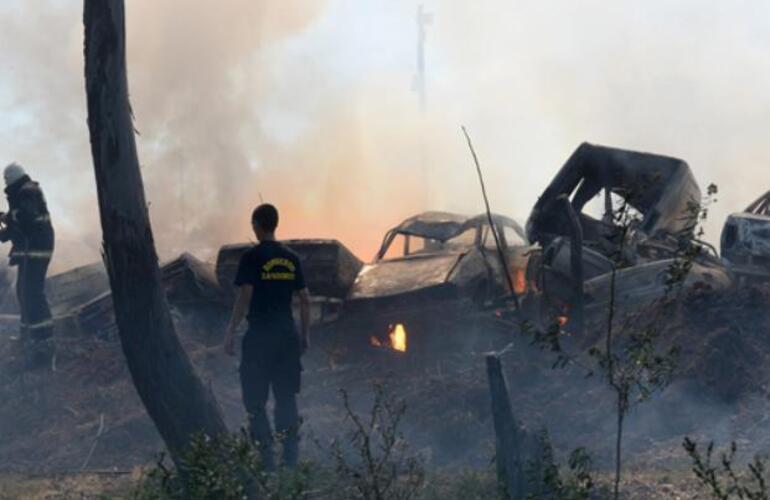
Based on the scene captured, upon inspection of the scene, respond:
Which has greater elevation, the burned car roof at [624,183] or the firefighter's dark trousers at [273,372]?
the burned car roof at [624,183]

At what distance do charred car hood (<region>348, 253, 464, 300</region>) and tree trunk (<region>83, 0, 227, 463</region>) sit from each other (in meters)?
4.32

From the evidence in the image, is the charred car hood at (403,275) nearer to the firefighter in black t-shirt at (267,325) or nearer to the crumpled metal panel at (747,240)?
the crumpled metal panel at (747,240)

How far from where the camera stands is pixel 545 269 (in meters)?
10.9

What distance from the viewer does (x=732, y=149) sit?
87.6 feet

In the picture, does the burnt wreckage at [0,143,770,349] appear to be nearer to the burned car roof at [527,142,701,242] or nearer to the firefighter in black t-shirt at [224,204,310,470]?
the burned car roof at [527,142,701,242]

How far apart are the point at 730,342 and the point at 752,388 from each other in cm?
69

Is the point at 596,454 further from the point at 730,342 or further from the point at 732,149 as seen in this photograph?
the point at 732,149

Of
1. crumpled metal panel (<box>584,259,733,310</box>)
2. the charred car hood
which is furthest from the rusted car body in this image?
crumpled metal panel (<box>584,259,733,310</box>)

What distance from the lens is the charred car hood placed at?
10836 mm

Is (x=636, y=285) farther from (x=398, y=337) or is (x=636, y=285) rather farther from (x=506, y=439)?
(x=506, y=439)

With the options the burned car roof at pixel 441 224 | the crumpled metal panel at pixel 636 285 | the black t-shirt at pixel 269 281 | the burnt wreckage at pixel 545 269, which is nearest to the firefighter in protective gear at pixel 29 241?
the burnt wreckage at pixel 545 269

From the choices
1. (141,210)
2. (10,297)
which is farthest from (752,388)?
(10,297)

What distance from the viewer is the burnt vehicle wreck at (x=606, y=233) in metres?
10.5

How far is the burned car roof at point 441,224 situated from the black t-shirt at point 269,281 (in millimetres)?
6188
